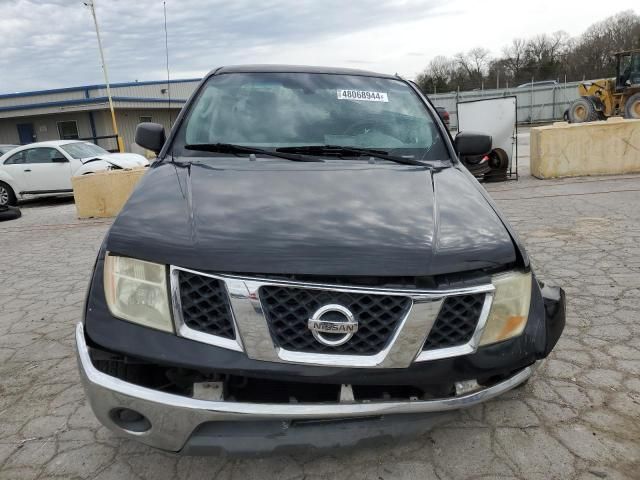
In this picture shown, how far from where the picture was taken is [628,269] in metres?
4.15

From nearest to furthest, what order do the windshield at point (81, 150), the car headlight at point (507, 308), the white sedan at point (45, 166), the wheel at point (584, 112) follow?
the car headlight at point (507, 308) < the white sedan at point (45, 166) < the windshield at point (81, 150) < the wheel at point (584, 112)

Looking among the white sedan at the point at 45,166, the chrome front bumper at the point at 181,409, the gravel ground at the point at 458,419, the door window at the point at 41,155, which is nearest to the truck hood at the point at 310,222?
the chrome front bumper at the point at 181,409

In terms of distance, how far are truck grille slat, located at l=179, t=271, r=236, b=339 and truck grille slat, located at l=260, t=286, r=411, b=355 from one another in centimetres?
14

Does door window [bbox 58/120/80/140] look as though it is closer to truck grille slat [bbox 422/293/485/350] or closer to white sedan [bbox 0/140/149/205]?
white sedan [bbox 0/140/149/205]

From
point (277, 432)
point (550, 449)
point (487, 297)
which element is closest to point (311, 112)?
point (487, 297)

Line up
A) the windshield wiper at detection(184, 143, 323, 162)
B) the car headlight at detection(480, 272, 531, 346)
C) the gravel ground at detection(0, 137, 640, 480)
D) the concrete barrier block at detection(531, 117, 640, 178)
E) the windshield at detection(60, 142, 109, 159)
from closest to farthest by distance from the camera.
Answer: the car headlight at detection(480, 272, 531, 346), the gravel ground at detection(0, 137, 640, 480), the windshield wiper at detection(184, 143, 323, 162), the concrete barrier block at detection(531, 117, 640, 178), the windshield at detection(60, 142, 109, 159)

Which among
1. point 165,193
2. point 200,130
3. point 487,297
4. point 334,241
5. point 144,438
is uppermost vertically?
point 200,130

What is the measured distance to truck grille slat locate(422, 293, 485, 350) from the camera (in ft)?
5.25

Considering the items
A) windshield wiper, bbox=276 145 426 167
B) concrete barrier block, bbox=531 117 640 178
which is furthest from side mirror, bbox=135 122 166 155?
concrete barrier block, bbox=531 117 640 178

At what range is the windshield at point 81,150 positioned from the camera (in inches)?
434

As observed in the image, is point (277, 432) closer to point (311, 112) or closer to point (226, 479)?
point (226, 479)

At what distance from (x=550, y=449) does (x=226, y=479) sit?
4.46ft

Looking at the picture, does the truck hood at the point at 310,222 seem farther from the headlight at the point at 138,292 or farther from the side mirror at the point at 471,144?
the side mirror at the point at 471,144

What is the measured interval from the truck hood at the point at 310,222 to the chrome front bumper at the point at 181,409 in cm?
42
